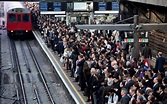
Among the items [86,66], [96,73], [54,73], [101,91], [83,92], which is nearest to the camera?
[101,91]

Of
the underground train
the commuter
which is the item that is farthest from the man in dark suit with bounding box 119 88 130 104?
the underground train

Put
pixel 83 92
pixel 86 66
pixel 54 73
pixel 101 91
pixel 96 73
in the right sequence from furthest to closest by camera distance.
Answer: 1. pixel 54 73
2. pixel 83 92
3. pixel 86 66
4. pixel 96 73
5. pixel 101 91

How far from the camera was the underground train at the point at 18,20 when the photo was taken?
33938 mm

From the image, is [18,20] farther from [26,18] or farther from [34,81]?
[34,81]

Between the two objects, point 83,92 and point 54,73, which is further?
point 54,73

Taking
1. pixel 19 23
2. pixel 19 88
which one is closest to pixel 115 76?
pixel 19 88

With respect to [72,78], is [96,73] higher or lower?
higher

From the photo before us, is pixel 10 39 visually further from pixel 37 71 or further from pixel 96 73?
pixel 96 73

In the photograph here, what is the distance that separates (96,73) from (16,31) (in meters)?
22.0

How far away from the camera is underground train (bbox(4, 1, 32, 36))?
3394 cm

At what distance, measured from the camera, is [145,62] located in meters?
15.6

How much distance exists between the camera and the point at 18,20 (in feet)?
113

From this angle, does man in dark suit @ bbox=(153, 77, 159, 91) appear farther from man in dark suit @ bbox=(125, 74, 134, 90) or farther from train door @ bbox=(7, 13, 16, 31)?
train door @ bbox=(7, 13, 16, 31)

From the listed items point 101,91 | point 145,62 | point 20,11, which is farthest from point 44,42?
point 101,91
